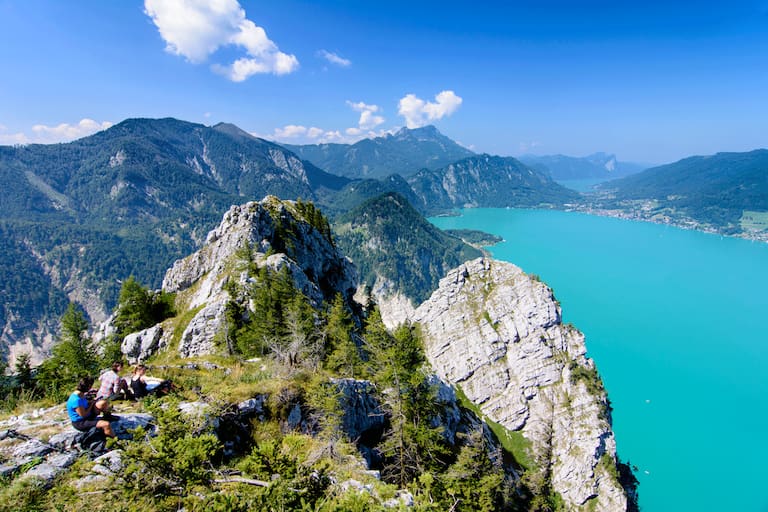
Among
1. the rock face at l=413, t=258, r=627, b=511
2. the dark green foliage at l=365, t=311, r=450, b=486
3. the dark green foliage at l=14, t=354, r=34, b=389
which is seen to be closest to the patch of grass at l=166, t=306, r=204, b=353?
the dark green foliage at l=14, t=354, r=34, b=389

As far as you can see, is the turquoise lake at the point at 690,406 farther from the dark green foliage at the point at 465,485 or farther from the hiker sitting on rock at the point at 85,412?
the hiker sitting on rock at the point at 85,412

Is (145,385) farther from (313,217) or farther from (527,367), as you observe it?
(527,367)

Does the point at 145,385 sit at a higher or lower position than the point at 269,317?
higher

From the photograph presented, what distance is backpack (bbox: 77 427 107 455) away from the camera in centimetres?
1121

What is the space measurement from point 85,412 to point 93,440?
3.06ft

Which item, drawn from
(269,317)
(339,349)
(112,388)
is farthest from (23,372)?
(112,388)

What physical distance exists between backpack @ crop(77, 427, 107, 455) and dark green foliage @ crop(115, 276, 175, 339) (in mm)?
41367

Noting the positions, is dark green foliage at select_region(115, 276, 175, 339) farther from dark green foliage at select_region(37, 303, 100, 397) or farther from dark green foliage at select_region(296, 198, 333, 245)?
dark green foliage at select_region(296, 198, 333, 245)

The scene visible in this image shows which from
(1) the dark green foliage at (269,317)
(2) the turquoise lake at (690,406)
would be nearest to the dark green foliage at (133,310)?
(1) the dark green foliage at (269,317)

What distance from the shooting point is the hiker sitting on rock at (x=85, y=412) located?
452 inches

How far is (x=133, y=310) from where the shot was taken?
48094 millimetres

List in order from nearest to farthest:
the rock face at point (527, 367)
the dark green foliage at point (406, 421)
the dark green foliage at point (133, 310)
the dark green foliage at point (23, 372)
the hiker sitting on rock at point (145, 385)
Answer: the hiker sitting on rock at point (145, 385) → the dark green foliage at point (406, 421) → the dark green foliage at point (23, 372) → the dark green foliage at point (133, 310) → the rock face at point (527, 367)

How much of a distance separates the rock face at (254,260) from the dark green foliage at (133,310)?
5027mm

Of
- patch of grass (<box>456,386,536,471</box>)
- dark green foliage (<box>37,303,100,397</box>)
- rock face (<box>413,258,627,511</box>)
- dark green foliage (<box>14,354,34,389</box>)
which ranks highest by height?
dark green foliage (<box>37,303,100,397</box>)
